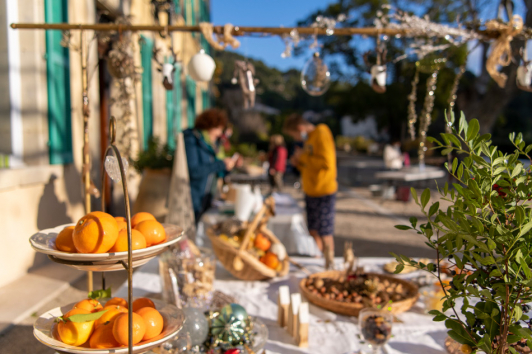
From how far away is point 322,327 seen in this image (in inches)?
62.4

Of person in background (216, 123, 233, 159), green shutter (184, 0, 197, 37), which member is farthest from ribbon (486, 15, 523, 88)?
green shutter (184, 0, 197, 37)

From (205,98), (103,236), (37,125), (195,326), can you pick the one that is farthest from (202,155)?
(205,98)

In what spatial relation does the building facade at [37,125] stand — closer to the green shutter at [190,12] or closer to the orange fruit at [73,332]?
the orange fruit at [73,332]

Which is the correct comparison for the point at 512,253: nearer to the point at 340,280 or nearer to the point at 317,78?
the point at 340,280

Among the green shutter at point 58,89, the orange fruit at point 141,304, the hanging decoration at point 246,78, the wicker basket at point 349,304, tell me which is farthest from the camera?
the green shutter at point 58,89

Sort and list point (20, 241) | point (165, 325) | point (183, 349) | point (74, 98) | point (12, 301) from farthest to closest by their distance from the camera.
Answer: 1. point (74, 98)
2. point (20, 241)
3. point (12, 301)
4. point (183, 349)
5. point (165, 325)

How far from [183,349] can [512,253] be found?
38.4 inches

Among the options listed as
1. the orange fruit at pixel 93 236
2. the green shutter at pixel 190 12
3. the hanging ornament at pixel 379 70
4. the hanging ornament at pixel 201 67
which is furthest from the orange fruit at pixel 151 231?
the green shutter at pixel 190 12

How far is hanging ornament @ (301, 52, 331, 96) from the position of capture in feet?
6.91

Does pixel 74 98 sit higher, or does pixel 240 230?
pixel 74 98

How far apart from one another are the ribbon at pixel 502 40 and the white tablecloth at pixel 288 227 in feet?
6.18

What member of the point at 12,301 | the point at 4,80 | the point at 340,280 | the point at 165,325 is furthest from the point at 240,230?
the point at 4,80

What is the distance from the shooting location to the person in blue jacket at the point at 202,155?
10.3 feet

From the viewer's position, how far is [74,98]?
11.1 feet
